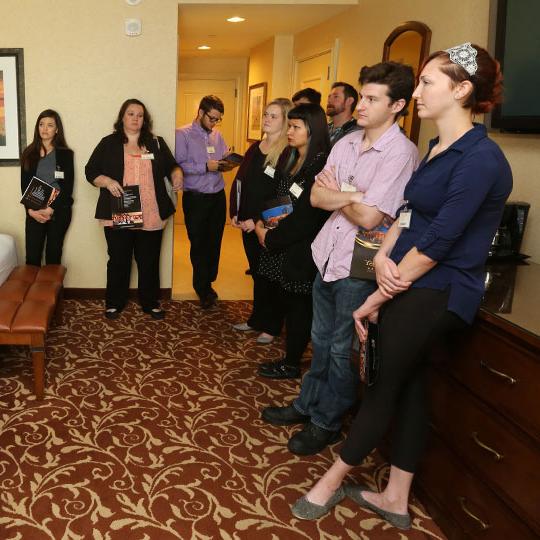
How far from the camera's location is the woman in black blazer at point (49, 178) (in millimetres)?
3902

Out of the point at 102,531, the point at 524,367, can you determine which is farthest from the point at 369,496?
the point at 102,531

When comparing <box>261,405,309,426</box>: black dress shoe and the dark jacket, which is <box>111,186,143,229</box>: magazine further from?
<box>261,405,309,426</box>: black dress shoe

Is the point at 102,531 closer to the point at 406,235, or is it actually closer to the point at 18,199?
the point at 406,235

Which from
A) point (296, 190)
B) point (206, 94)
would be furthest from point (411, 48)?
point (206, 94)

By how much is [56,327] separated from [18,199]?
1.21 m

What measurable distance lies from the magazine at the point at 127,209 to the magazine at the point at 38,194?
56 cm

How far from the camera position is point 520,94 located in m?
2.25

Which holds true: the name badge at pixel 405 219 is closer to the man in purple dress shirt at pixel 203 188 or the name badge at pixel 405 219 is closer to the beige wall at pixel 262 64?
the man in purple dress shirt at pixel 203 188

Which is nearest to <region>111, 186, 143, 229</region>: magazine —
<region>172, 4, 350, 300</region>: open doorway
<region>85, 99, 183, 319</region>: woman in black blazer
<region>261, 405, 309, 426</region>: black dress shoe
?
<region>85, 99, 183, 319</region>: woman in black blazer

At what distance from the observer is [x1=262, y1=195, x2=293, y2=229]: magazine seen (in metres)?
2.72

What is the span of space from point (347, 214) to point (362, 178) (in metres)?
0.16

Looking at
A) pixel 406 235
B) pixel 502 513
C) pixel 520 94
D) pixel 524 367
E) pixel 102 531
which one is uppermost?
pixel 520 94

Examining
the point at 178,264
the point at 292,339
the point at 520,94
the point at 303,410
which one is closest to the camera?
the point at 520,94

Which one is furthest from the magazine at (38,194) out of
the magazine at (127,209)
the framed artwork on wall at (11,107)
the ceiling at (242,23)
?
the ceiling at (242,23)
